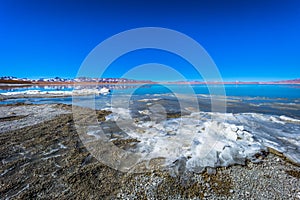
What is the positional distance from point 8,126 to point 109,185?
23.6 feet

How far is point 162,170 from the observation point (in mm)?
3947

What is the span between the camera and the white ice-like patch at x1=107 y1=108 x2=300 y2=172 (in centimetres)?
454

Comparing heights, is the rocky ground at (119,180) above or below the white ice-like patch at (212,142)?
below

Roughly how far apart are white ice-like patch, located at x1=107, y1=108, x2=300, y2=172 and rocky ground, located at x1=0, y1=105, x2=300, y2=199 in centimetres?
45

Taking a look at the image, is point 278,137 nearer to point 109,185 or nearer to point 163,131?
point 163,131

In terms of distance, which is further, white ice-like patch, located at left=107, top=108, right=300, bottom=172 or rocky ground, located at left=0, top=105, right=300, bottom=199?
white ice-like patch, located at left=107, top=108, right=300, bottom=172

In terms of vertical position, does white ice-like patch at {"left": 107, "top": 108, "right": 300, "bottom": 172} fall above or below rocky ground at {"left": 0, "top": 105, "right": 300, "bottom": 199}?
above

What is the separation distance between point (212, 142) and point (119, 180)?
3.67 m

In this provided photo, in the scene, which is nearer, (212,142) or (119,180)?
(119,180)

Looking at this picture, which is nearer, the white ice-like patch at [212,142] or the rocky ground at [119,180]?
the rocky ground at [119,180]

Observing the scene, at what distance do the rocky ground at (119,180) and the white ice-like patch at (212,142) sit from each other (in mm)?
451

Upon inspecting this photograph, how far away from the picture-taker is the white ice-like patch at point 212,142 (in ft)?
14.9

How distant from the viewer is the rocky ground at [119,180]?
310 cm

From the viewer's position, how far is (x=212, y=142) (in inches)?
220
